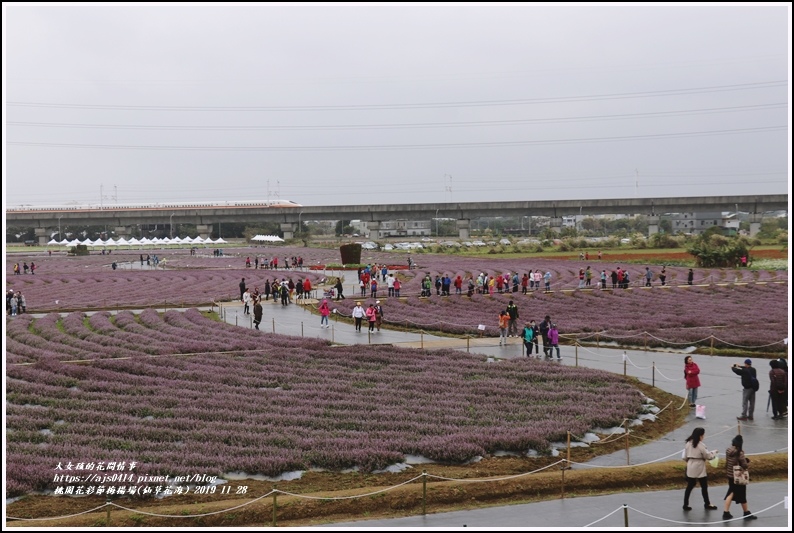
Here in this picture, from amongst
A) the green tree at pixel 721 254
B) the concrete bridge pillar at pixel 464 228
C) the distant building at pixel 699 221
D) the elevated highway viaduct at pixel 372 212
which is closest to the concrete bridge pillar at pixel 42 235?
the elevated highway viaduct at pixel 372 212

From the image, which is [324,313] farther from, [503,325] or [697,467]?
[697,467]

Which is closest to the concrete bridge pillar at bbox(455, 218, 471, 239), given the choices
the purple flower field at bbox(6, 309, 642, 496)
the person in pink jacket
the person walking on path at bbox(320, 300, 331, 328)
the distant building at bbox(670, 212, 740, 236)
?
the distant building at bbox(670, 212, 740, 236)

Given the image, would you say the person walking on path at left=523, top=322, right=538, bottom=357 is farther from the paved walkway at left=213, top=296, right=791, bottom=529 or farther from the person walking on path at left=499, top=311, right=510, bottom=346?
the person walking on path at left=499, top=311, right=510, bottom=346

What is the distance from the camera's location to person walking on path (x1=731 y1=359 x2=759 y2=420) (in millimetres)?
21312

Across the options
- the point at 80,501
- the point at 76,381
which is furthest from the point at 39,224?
the point at 80,501

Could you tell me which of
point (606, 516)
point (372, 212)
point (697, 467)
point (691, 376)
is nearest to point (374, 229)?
point (372, 212)

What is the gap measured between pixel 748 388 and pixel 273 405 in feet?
42.4

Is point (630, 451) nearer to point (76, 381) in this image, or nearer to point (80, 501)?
point (80, 501)

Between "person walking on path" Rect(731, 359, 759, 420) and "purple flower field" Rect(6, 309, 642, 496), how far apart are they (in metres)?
2.90

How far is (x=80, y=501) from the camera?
15.8m

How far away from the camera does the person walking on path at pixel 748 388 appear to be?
2131 centimetres

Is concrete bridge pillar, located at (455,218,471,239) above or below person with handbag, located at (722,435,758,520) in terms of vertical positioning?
above

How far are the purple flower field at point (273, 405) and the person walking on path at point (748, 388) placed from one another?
114 inches

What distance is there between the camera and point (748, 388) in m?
21.5
